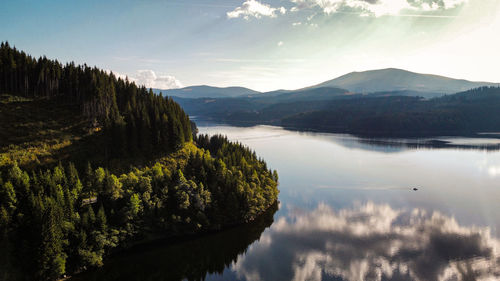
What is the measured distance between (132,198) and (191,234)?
17668 millimetres

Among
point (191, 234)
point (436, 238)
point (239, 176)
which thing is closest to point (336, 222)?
point (436, 238)

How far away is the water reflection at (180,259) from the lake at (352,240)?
208 millimetres

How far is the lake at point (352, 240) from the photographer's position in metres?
56.6

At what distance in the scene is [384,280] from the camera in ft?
177

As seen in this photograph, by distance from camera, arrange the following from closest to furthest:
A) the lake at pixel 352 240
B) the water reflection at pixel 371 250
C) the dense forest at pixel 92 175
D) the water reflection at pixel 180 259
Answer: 1. the dense forest at pixel 92 175
2. the water reflection at pixel 180 259
3. the water reflection at pixel 371 250
4. the lake at pixel 352 240

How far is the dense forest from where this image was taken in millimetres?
49938

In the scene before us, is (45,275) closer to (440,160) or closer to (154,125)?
(154,125)

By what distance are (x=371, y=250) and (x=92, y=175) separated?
223ft

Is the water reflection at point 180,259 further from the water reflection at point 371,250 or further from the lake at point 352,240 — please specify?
the water reflection at point 371,250

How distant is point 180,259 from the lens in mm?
60875

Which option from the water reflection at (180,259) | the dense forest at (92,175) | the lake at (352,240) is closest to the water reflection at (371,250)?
the lake at (352,240)

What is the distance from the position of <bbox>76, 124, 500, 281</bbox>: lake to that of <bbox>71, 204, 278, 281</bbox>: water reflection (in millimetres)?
208

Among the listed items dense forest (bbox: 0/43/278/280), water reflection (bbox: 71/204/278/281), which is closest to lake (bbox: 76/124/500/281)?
water reflection (bbox: 71/204/278/281)

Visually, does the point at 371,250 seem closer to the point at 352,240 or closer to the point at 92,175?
the point at 352,240
